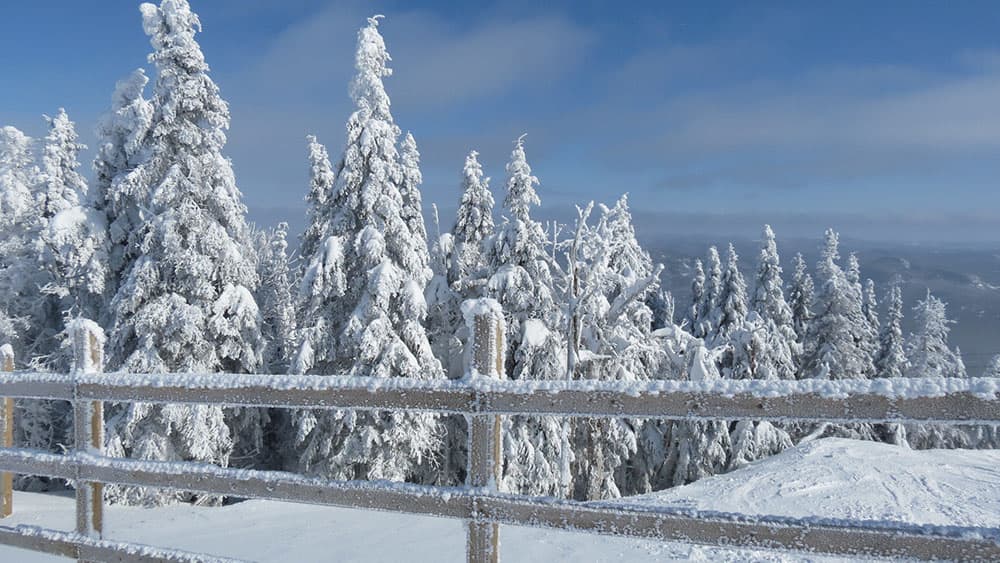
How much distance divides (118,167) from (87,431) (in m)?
20.1

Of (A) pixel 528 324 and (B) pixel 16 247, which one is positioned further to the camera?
(B) pixel 16 247

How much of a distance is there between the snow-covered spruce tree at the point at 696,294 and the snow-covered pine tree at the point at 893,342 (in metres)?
10.2

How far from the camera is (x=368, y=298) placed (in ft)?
61.6

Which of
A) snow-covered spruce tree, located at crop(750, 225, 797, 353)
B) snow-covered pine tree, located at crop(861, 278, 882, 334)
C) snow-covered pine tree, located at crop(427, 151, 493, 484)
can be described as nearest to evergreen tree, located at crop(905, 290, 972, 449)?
snow-covered pine tree, located at crop(861, 278, 882, 334)

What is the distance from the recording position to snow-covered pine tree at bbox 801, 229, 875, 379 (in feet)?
101

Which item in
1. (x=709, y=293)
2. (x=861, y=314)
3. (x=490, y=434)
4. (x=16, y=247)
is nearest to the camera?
(x=490, y=434)

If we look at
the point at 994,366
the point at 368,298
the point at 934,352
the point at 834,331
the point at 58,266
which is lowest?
the point at 994,366

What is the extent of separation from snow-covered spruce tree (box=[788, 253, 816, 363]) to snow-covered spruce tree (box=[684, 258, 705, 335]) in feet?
16.9

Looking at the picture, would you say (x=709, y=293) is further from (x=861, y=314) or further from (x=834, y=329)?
(x=861, y=314)

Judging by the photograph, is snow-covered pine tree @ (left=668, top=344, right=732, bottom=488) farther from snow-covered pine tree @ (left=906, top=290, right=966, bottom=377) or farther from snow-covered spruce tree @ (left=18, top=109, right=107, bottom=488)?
snow-covered pine tree @ (left=906, top=290, right=966, bottom=377)

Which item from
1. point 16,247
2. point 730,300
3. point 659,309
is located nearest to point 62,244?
point 16,247

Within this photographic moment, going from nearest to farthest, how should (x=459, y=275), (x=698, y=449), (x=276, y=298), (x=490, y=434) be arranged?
(x=490, y=434)
(x=698, y=449)
(x=459, y=275)
(x=276, y=298)

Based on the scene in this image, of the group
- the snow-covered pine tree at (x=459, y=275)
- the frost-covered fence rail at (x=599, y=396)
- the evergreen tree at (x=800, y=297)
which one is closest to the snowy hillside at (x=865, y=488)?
the frost-covered fence rail at (x=599, y=396)

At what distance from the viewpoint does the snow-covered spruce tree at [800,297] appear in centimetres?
3653
